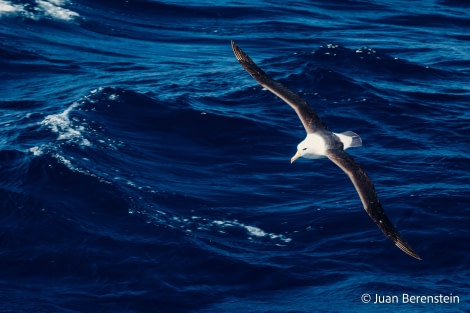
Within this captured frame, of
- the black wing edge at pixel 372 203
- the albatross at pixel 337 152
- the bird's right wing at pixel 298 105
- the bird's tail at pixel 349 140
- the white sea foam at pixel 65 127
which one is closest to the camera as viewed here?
the black wing edge at pixel 372 203

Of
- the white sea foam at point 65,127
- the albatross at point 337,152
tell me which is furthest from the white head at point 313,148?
the white sea foam at point 65,127

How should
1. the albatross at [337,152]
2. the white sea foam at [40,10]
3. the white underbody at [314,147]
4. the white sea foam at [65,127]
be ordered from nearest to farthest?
the albatross at [337,152] → the white underbody at [314,147] → the white sea foam at [65,127] → the white sea foam at [40,10]

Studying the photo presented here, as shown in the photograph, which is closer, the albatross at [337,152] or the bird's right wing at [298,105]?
the albatross at [337,152]

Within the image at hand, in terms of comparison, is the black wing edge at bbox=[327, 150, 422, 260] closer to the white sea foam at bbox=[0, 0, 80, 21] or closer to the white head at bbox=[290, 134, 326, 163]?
the white head at bbox=[290, 134, 326, 163]

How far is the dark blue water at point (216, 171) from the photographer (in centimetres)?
2309

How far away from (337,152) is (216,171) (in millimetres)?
7136

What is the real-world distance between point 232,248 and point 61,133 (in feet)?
27.1

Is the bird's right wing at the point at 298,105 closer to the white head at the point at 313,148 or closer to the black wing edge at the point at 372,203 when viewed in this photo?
the white head at the point at 313,148

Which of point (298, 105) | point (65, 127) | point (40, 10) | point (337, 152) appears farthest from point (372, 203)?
point (40, 10)

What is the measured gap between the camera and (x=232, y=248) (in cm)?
2442

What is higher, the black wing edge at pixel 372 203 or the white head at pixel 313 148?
the white head at pixel 313 148

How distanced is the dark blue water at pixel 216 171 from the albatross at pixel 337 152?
339cm

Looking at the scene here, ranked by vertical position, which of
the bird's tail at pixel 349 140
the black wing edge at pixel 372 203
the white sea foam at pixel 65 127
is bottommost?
the black wing edge at pixel 372 203

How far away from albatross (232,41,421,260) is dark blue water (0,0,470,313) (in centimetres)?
339
